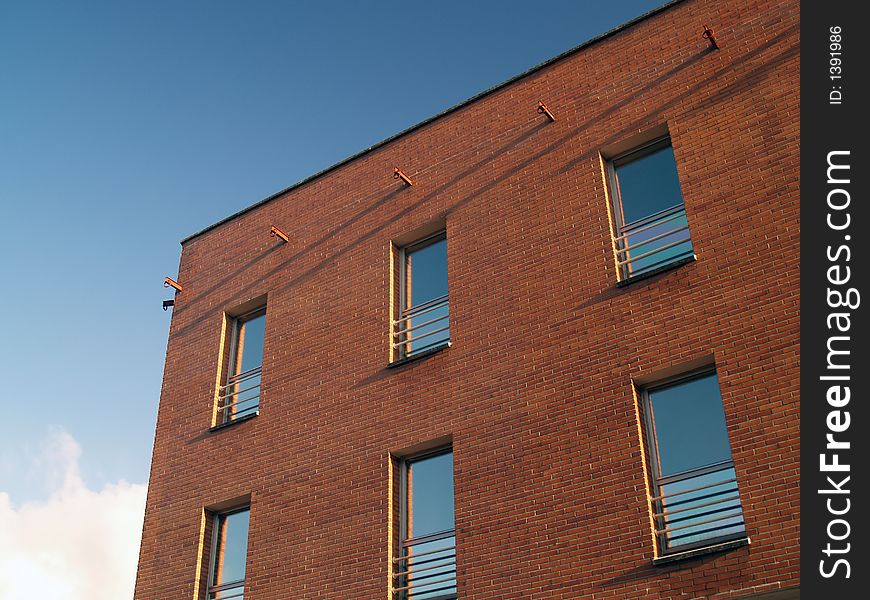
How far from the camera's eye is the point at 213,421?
596 inches

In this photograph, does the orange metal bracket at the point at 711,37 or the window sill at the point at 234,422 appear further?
the window sill at the point at 234,422

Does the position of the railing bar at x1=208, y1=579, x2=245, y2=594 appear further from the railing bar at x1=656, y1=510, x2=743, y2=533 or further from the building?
the railing bar at x1=656, y1=510, x2=743, y2=533

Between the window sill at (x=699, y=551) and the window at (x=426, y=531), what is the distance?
9.31 ft

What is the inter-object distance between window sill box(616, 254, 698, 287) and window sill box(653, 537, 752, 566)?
133 inches

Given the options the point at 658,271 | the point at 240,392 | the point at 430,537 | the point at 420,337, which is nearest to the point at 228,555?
the point at 240,392

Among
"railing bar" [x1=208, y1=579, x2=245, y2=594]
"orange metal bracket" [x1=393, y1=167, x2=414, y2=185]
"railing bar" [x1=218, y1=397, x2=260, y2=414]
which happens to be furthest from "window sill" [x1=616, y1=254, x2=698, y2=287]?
"railing bar" [x1=208, y1=579, x2=245, y2=594]

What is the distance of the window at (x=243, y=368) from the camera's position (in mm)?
15281

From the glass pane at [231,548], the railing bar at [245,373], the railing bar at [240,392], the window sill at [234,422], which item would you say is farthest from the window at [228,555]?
the railing bar at [245,373]

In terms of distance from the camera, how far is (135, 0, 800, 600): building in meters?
10.5

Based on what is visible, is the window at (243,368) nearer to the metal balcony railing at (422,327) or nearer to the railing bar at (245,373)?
the railing bar at (245,373)

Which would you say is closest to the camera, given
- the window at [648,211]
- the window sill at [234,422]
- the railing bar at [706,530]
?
the railing bar at [706,530]

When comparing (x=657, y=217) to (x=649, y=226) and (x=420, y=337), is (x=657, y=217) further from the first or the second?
(x=420, y=337)

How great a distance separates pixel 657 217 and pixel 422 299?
3.76 m

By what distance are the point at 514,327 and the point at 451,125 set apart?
14.1 feet
